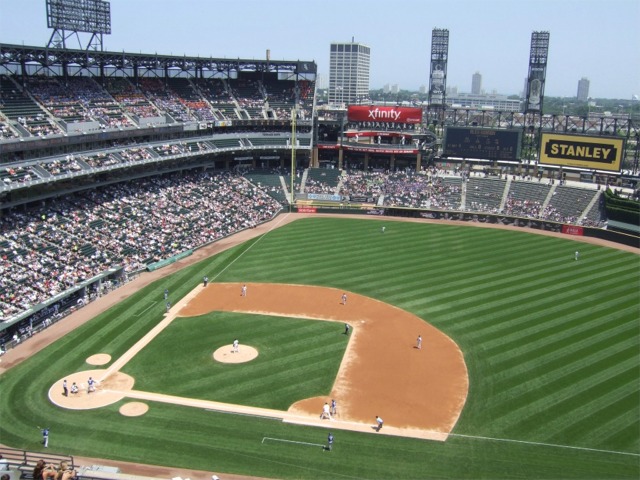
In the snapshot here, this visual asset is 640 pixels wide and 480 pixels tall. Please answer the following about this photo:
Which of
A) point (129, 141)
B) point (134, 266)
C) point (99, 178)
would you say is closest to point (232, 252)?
point (134, 266)

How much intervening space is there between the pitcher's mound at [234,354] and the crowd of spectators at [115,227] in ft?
40.9

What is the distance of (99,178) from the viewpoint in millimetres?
54750

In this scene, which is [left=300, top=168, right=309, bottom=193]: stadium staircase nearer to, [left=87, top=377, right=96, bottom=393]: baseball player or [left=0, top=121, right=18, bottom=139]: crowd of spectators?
[left=0, top=121, right=18, bottom=139]: crowd of spectators

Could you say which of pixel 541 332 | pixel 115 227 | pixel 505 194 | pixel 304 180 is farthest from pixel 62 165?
pixel 505 194

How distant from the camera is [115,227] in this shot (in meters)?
49.3

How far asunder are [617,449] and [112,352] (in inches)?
993

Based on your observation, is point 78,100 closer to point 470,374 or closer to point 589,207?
point 470,374

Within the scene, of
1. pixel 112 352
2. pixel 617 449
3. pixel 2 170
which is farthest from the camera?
pixel 2 170

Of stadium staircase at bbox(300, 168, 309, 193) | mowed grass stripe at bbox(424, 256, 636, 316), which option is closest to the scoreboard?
stadium staircase at bbox(300, 168, 309, 193)

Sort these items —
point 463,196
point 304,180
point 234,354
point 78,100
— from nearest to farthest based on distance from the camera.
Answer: point 234,354
point 78,100
point 463,196
point 304,180

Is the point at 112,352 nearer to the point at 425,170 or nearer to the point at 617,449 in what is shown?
the point at 617,449

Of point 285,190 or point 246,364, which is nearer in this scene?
point 246,364

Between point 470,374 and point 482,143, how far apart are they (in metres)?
53.4

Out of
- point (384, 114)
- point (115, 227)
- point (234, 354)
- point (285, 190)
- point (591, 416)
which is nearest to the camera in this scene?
point (591, 416)
